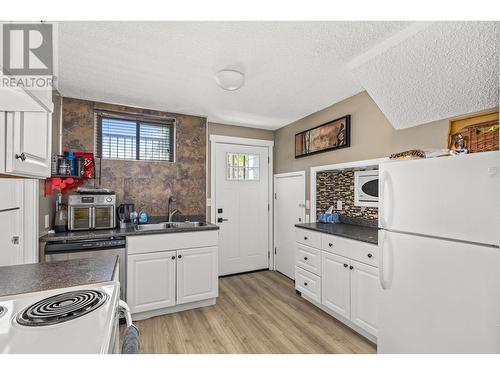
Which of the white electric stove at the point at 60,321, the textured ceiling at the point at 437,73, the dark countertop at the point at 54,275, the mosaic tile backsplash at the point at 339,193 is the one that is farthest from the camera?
the mosaic tile backsplash at the point at 339,193

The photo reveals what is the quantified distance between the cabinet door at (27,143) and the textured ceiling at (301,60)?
89 cm

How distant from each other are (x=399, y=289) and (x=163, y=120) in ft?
10.3

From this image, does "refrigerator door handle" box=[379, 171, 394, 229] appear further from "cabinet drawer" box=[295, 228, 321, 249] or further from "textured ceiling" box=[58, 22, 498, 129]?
"cabinet drawer" box=[295, 228, 321, 249]

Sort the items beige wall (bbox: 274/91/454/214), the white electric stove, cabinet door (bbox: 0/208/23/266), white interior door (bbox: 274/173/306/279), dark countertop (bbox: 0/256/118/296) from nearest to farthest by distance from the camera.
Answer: the white electric stove < dark countertop (bbox: 0/256/118/296) < cabinet door (bbox: 0/208/23/266) < beige wall (bbox: 274/91/454/214) < white interior door (bbox: 274/173/306/279)

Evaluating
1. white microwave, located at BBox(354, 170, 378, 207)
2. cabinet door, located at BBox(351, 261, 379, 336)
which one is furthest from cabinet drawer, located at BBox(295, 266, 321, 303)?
white microwave, located at BBox(354, 170, 378, 207)

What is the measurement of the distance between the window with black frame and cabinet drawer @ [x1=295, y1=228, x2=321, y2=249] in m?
1.94

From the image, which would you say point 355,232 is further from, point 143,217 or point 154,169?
point 154,169

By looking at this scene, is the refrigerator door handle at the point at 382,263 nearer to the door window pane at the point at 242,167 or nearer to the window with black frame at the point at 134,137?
the door window pane at the point at 242,167

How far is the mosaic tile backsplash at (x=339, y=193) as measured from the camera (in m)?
2.73

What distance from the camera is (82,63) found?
2.00 m

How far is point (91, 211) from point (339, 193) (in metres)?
2.82

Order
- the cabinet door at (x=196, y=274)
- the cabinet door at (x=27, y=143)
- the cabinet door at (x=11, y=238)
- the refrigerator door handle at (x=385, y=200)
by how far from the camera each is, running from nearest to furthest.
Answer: the cabinet door at (x=27, y=143), the refrigerator door handle at (x=385, y=200), the cabinet door at (x=11, y=238), the cabinet door at (x=196, y=274)

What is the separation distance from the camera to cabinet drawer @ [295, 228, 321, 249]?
104 inches

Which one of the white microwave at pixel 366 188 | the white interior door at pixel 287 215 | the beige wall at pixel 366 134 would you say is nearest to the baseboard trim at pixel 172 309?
the white interior door at pixel 287 215
